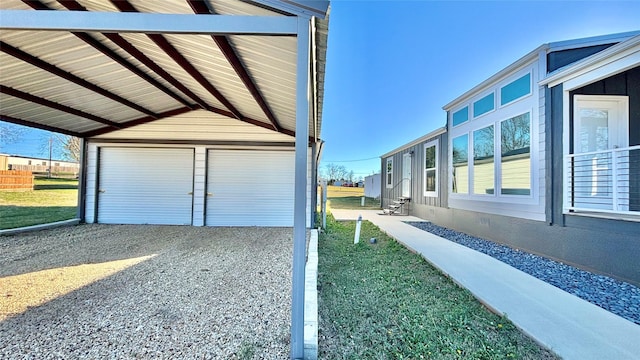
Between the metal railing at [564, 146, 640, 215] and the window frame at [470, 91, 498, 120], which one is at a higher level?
the window frame at [470, 91, 498, 120]

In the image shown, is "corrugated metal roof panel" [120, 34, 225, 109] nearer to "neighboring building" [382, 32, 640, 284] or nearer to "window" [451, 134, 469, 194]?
"neighboring building" [382, 32, 640, 284]

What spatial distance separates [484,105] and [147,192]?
9.16 m

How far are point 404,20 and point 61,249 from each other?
51.5ft

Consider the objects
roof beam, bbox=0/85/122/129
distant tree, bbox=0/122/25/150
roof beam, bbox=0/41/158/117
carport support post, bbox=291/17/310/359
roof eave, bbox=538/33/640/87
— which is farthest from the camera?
distant tree, bbox=0/122/25/150

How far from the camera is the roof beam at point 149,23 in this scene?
2.22 meters

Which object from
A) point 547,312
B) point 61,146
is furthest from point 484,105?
point 61,146

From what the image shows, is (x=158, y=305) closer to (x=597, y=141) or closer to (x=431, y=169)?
(x=597, y=141)

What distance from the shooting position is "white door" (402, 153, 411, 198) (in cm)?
1167

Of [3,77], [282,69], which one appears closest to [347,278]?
[282,69]

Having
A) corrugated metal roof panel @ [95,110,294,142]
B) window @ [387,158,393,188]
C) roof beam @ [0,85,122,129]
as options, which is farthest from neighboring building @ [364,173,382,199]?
roof beam @ [0,85,122,129]

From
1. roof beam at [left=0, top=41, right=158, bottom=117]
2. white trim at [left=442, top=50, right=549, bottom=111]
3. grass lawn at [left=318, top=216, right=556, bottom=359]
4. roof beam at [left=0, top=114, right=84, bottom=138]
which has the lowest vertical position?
grass lawn at [left=318, top=216, right=556, bottom=359]

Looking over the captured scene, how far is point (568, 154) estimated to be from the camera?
15.3ft

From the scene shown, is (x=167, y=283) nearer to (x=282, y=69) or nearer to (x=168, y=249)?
(x=168, y=249)

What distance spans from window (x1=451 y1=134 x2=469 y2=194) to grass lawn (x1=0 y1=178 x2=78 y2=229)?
1163cm
